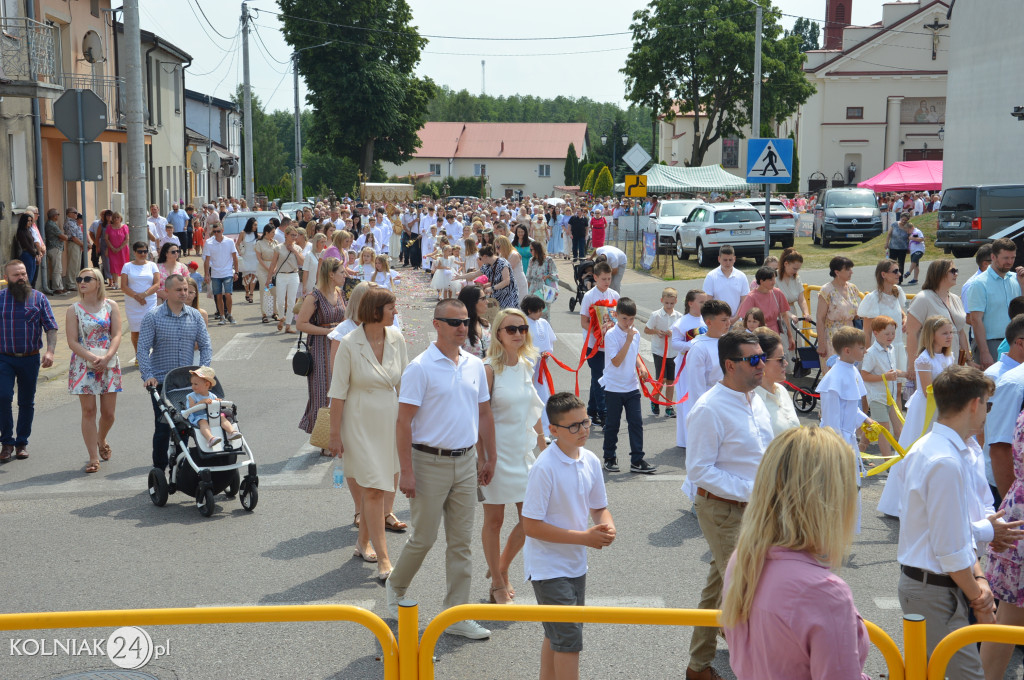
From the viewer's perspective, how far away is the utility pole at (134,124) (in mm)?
17333

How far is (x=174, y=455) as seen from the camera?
830cm

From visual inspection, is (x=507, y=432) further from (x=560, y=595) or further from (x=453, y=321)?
(x=560, y=595)

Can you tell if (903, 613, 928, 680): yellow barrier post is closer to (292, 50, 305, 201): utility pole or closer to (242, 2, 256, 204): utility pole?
(242, 2, 256, 204): utility pole

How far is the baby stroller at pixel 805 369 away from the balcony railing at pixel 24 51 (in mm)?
15720

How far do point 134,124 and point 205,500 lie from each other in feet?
37.7

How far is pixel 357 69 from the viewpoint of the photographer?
6475 centimetres

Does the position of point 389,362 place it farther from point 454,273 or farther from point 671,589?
point 454,273

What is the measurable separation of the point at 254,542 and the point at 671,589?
299cm

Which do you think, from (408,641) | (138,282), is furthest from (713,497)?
(138,282)

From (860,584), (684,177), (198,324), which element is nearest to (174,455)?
(198,324)

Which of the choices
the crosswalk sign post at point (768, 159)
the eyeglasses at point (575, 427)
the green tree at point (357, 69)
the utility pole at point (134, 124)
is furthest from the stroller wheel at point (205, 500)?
the green tree at point (357, 69)

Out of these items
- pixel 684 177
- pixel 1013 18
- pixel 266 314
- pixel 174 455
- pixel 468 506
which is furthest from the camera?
pixel 684 177

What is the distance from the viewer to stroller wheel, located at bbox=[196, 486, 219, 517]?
8016 millimetres

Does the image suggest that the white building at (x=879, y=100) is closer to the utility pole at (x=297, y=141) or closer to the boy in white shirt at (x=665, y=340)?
the utility pole at (x=297, y=141)
